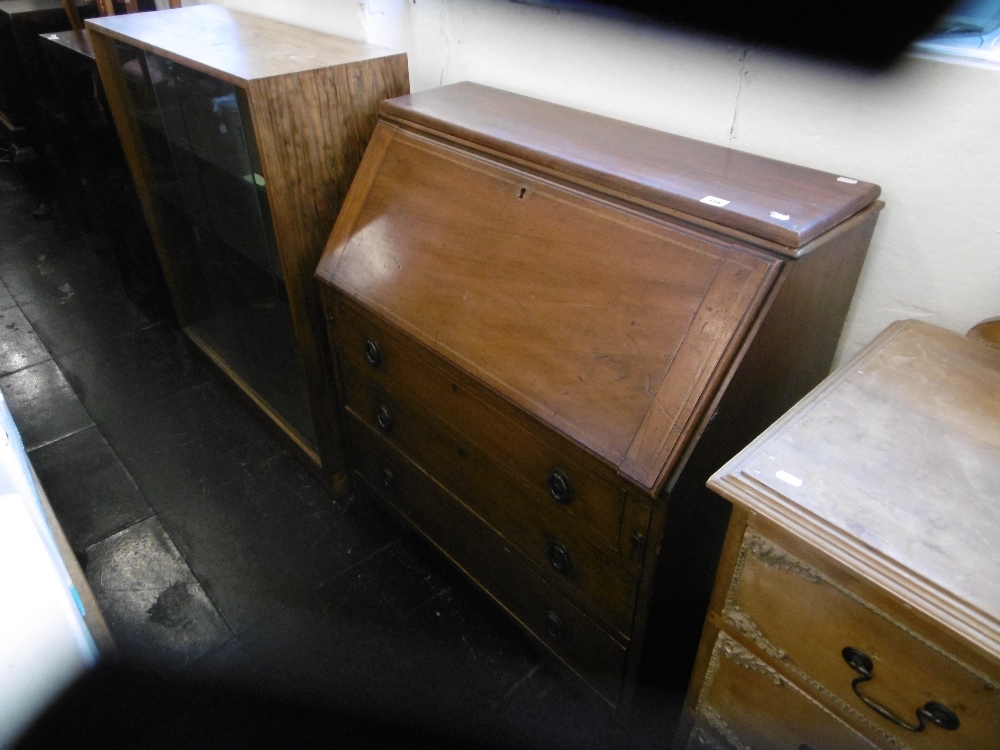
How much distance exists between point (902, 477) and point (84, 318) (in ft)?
10.7

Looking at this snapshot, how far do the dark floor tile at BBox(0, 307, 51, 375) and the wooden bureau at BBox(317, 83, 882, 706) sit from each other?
1966 mm

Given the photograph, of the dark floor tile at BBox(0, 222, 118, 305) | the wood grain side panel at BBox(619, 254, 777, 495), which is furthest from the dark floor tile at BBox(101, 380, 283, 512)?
the wood grain side panel at BBox(619, 254, 777, 495)

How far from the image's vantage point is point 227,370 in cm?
250

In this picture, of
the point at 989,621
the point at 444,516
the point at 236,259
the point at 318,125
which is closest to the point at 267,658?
the point at 444,516

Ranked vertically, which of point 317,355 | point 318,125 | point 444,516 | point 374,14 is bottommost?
point 444,516

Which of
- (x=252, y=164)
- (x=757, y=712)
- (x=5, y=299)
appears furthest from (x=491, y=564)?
(x=5, y=299)

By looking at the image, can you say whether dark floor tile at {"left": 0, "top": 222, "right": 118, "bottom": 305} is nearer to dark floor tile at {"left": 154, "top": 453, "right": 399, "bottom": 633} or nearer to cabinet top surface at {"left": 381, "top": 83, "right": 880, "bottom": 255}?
dark floor tile at {"left": 154, "top": 453, "right": 399, "bottom": 633}

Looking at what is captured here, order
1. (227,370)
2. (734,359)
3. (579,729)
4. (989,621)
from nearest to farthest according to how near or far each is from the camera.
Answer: (989,621)
(734,359)
(579,729)
(227,370)

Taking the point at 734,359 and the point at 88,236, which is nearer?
the point at 734,359

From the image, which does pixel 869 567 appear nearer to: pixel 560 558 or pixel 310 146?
pixel 560 558

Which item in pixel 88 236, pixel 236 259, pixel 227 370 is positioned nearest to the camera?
pixel 236 259

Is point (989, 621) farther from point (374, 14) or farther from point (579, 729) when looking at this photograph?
point (374, 14)

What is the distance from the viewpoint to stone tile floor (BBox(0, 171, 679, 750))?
1.52 metres

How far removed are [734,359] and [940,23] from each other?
644 millimetres
